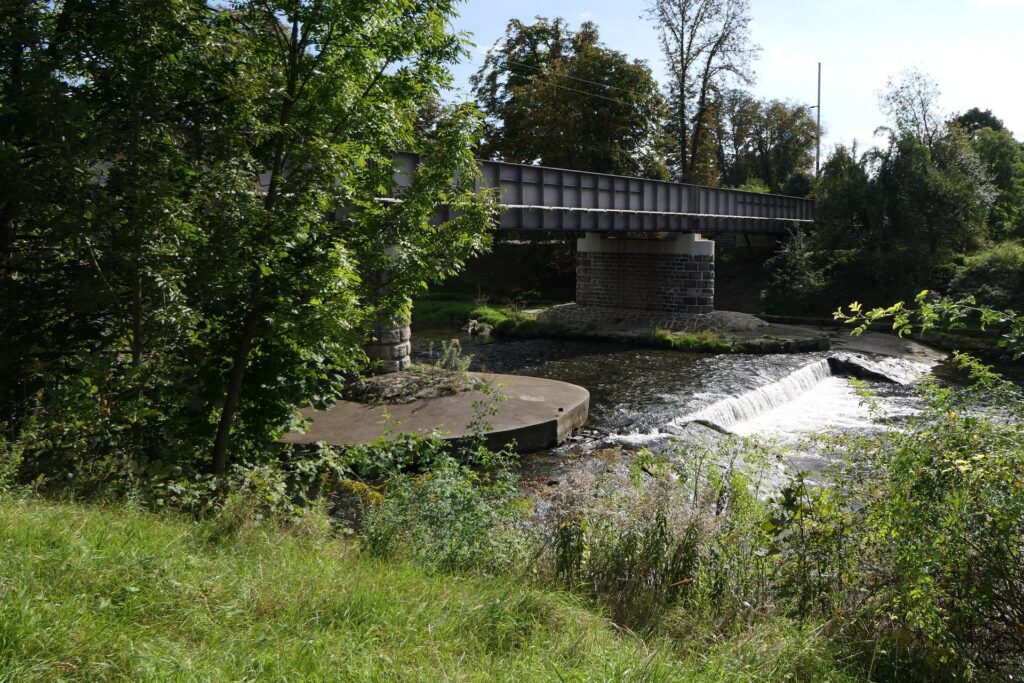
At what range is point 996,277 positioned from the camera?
29781 mm

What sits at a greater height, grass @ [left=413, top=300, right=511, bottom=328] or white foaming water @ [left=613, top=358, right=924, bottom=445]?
grass @ [left=413, top=300, right=511, bottom=328]

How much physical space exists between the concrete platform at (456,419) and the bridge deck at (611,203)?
4.79 metres

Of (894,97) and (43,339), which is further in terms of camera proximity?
(894,97)

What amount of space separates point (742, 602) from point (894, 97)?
4531 centimetres

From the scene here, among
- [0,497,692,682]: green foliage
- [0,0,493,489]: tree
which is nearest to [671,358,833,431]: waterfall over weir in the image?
[0,0,493,489]: tree

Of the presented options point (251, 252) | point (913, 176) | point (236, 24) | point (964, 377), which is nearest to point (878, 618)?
point (251, 252)

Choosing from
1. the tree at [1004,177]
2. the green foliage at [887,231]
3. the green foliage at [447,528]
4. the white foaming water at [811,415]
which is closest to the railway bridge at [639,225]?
the green foliage at [887,231]

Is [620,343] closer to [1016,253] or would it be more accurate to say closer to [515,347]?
[515,347]

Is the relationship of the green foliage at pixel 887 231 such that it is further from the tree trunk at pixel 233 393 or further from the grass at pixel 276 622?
the grass at pixel 276 622

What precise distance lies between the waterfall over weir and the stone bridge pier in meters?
9.32

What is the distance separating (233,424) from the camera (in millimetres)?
7641

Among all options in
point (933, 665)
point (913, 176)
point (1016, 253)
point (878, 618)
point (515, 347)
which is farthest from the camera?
point (913, 176)

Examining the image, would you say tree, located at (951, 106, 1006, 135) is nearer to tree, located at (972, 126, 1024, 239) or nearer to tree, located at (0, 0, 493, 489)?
tree, located at (972, 126, 1024, 239)

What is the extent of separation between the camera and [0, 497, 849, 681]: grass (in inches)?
132
